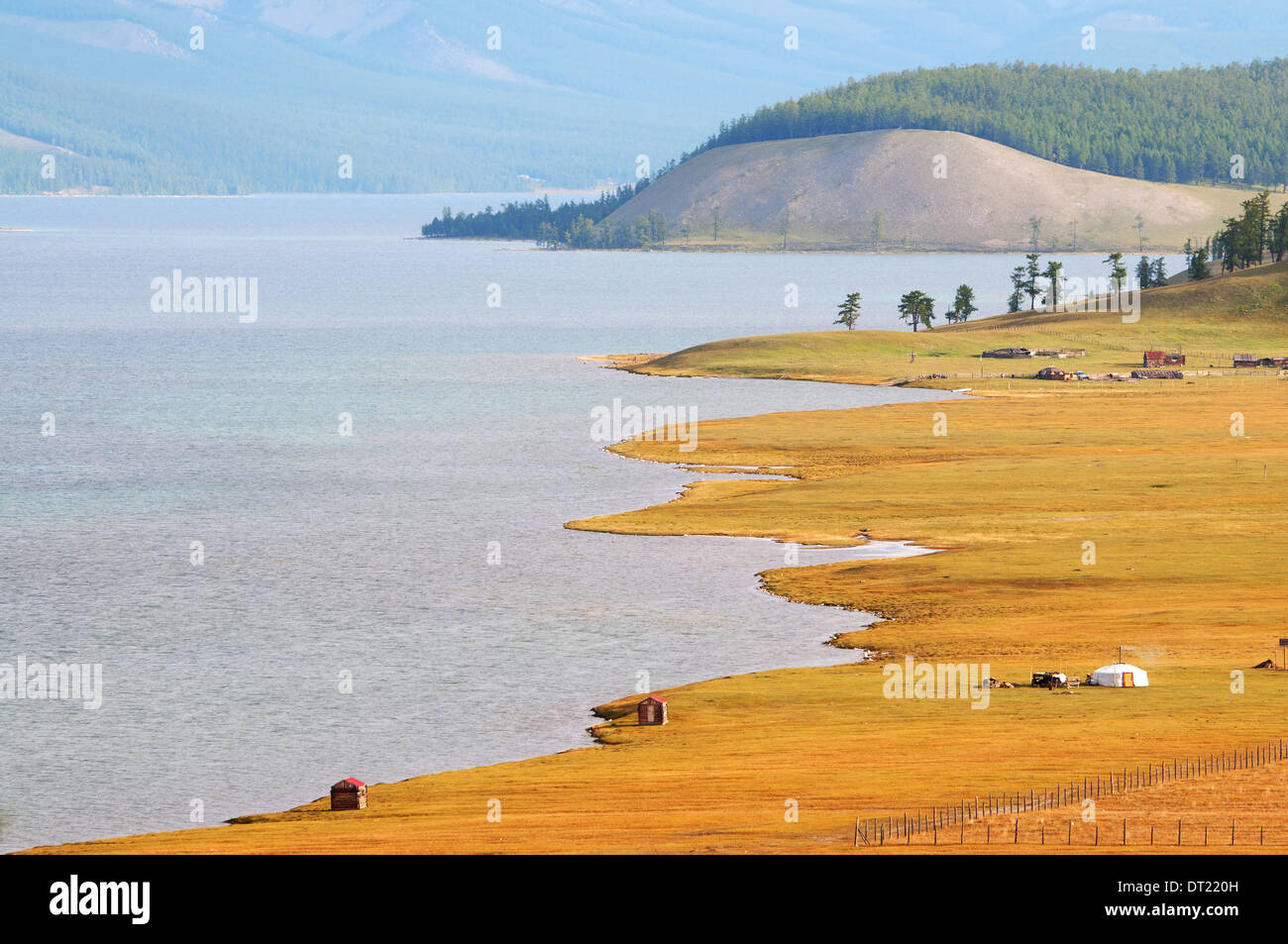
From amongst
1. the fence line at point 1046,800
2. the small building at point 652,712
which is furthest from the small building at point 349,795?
the fence line at point 1046,800

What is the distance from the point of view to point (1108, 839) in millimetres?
50062

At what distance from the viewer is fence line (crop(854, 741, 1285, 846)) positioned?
51.0 metres

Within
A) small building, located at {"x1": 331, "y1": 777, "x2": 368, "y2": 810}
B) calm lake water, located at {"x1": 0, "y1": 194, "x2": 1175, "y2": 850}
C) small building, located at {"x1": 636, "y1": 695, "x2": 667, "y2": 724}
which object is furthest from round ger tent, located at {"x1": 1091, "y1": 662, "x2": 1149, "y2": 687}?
small building, located at {"x1": 331, "y1": 777, "x2": 368, "y2": 810}

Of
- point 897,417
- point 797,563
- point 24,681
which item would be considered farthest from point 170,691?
point 897,417

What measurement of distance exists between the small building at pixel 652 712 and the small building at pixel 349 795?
1542cm

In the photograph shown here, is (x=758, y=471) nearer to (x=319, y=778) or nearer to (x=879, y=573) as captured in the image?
(x=879, y=573)

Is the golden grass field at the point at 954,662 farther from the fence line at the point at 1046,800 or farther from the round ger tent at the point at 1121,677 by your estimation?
the round ger tent at the point at 1121,677

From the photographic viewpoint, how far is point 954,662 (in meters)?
83.6

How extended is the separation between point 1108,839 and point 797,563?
59899mm

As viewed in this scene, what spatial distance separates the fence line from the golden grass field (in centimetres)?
66

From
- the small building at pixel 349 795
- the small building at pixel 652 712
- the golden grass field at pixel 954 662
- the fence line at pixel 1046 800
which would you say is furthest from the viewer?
the small building at pixel 652 712

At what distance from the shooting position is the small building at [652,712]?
73.5 meters

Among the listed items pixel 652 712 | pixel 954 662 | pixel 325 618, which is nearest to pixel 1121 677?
pixel 954 662

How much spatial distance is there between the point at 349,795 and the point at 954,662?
33.0 m
